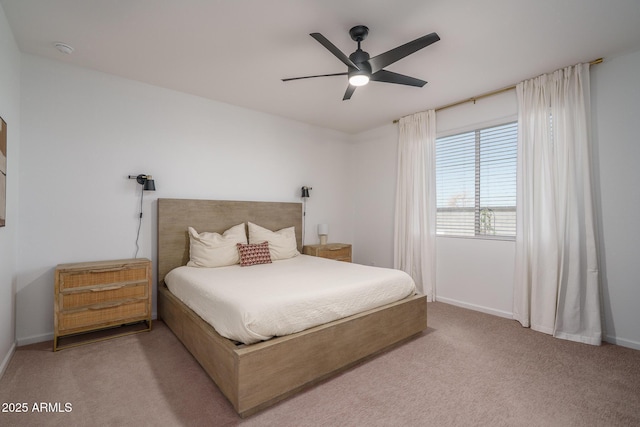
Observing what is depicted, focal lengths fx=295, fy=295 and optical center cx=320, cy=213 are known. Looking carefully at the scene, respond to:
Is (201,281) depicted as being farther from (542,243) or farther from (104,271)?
(542,243)

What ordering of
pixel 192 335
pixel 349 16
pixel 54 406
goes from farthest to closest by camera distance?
pixel 192 335 → pixel 349 16 → pixel 54 406

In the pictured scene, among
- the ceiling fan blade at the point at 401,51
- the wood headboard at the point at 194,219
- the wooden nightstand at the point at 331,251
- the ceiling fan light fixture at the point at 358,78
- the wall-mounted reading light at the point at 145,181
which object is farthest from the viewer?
the wooden nightstand at the point at 331,251

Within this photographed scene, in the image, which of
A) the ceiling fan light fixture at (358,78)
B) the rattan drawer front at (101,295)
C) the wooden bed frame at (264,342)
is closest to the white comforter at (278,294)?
the wooden bed frame at (264,342)

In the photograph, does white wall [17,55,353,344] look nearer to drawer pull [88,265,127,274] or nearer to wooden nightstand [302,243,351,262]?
drawer pull [88,265,127,274]

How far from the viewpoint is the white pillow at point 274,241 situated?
3723 millimetres

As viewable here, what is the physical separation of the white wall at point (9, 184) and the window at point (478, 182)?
4438mm

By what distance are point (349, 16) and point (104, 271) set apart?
2.94m

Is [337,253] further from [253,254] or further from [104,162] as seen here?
[104,162]

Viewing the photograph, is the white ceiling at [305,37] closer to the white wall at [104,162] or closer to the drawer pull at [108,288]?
the white wall at [104,162]

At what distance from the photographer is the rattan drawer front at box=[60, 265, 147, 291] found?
250cm

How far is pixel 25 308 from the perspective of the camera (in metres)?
2.65

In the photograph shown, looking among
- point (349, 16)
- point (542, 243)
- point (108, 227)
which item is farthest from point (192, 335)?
point (542, 243)

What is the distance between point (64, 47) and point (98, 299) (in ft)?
7.24

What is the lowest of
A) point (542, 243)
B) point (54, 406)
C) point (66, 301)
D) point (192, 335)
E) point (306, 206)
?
point (54, 406)
